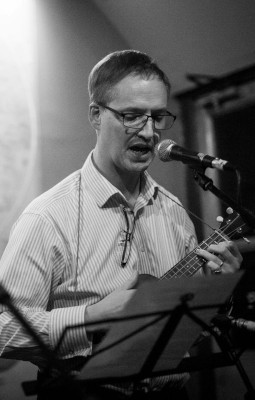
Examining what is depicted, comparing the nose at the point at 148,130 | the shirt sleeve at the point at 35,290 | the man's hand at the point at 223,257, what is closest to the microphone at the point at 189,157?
the nose at the point at 148,130

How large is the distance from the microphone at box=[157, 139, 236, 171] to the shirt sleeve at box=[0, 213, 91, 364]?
471mm

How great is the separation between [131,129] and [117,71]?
0.23m

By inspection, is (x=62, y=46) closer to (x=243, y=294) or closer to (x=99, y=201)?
(x=99, y=201)

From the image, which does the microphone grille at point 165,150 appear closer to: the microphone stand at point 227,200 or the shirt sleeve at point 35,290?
the microphone stand at point 227,200

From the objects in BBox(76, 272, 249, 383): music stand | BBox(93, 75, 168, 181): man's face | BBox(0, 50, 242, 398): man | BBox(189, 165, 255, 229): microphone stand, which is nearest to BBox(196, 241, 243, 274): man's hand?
BBox(0, 50, 242, 398): man

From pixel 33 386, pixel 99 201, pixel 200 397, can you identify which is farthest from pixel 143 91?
pixel 200 397

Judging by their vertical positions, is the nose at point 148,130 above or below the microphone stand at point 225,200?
above

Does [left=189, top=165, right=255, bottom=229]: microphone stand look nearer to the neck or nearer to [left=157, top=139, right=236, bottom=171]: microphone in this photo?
[left=157, top=139, right=236, bottom=171]: microphone

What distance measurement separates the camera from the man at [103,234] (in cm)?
179

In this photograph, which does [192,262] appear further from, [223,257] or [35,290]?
[35,290]

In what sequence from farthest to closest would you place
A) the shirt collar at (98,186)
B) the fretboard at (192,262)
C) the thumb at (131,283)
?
the shirt collar at (98,186), the fretboard at (192,262), the thumb at (131,283)

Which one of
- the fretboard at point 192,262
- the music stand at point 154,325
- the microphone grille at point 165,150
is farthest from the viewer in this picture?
the fretboard at point 192,262

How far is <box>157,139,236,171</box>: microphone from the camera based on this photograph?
154 cm

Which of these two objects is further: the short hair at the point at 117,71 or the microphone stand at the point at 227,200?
the short hair at the point at 117,71
